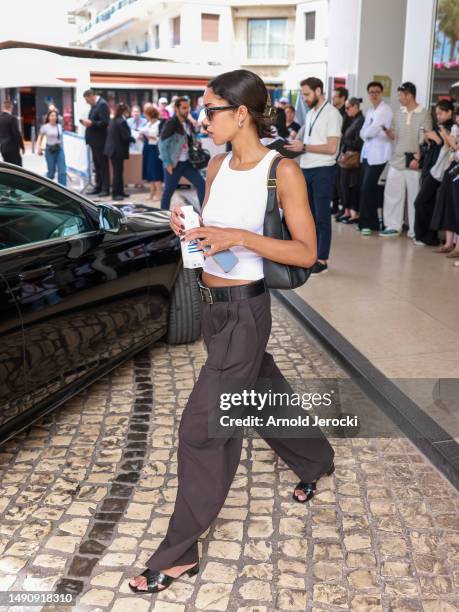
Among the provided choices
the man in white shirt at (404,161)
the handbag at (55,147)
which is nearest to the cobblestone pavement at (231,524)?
the man in white shirt at (404,161)

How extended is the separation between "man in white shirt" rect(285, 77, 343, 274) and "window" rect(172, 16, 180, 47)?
4499cm

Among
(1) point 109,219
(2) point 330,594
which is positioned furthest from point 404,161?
(2) point 330,594

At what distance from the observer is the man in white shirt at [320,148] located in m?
7.39

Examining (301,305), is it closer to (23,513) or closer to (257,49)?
(23,513)

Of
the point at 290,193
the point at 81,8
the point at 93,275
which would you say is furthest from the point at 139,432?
the point at 81,8

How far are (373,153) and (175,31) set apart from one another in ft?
144

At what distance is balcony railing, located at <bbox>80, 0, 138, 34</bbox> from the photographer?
187 feet

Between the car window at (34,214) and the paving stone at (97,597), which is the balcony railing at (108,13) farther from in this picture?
the paving stone at (97,597)

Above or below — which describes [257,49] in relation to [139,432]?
above

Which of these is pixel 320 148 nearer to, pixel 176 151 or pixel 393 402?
pixel 393 402

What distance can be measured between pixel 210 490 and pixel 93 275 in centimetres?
172

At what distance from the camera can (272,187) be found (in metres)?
2.72

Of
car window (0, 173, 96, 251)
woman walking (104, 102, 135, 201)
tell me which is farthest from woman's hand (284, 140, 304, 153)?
woman walking (104, 102, 135, 201)

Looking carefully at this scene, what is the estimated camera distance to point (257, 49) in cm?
4869
